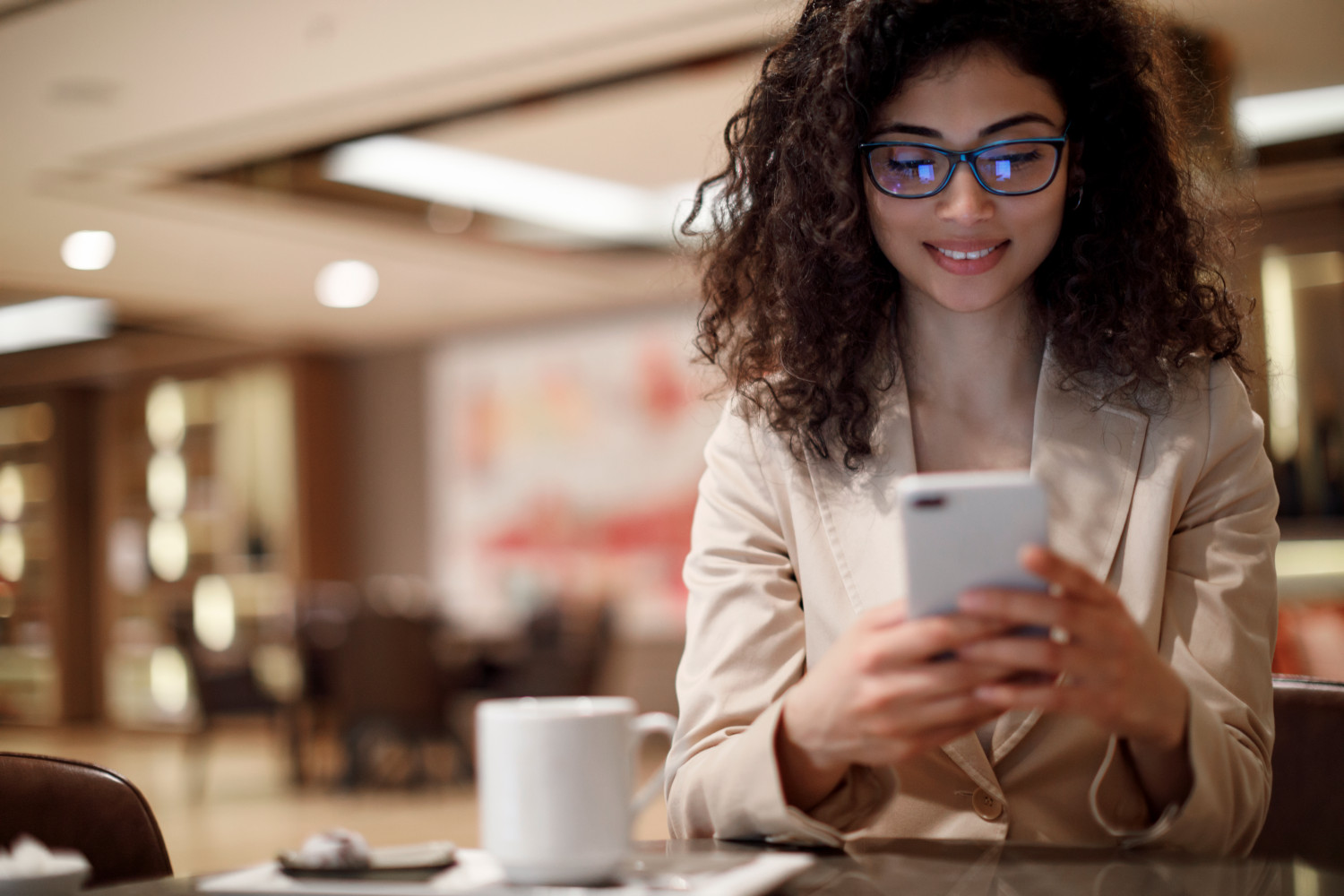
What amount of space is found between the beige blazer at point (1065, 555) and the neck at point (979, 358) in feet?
0.13

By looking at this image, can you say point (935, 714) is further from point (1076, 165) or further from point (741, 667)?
point (1076, 165)

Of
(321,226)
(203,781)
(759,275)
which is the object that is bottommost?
(203,781)

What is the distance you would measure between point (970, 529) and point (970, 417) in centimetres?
57

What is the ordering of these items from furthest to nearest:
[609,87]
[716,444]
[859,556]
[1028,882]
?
[609,87], [716,444], [859,556], [1028,882]

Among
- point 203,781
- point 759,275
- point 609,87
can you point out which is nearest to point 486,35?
point 609,87

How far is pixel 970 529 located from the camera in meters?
0.75

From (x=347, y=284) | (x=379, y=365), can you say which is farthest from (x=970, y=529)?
(x=379, y=365)

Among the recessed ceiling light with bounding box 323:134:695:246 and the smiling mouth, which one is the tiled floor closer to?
the recessed ceiling light with bounding box 323:134:695:246

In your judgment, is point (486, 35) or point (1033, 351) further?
point (486, 35)

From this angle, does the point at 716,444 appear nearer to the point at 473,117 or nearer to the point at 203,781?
the point at 473,117

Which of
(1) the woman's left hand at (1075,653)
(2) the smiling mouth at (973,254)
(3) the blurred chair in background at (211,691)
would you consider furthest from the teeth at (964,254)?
(3) the blurred chair in background at (211,691)

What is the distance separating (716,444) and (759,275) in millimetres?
215

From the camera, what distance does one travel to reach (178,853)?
5.20m

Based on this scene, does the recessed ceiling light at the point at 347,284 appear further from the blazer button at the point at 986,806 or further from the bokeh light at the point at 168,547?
the blazer button at the point at 986,806
